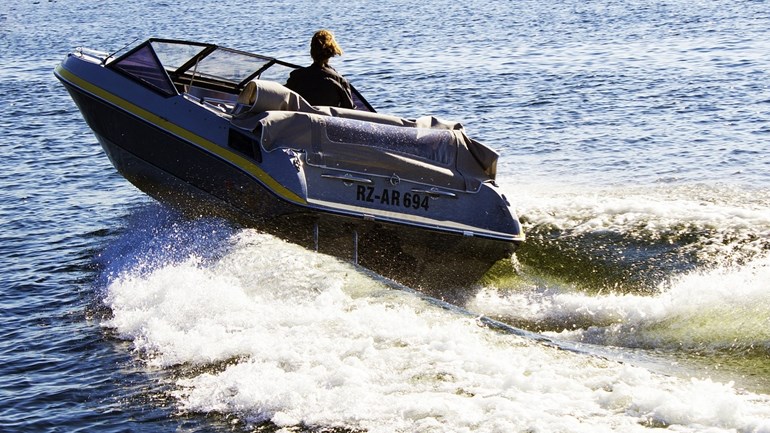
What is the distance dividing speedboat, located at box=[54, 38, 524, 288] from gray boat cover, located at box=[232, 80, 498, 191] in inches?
0.4

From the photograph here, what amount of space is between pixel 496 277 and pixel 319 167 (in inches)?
78.1

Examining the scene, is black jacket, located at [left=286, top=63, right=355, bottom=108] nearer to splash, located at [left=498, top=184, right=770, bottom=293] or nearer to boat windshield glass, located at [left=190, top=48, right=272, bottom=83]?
boat windshield glass, located at [left=190, top=48, right=272, bottom=83]

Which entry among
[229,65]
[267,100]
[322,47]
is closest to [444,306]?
[267,100]

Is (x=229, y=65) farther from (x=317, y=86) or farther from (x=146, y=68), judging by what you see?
(x=317, y=86)

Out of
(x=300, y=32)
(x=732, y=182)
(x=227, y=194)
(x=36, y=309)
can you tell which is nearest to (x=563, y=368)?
(x=227, y=194)

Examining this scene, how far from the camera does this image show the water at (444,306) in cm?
657

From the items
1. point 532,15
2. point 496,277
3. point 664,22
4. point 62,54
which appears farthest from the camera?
point 532,15

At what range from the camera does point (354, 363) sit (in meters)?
7.06

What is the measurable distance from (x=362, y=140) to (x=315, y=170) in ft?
1.69

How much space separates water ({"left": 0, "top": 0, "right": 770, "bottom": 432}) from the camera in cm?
657

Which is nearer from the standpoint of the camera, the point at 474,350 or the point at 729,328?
the point at 474,350

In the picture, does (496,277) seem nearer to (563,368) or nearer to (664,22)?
(563,368)

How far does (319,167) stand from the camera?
29.6ft

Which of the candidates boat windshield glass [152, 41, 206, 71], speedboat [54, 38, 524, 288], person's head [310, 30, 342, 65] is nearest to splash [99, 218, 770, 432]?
speedboat [54, 38, 524, 288]
